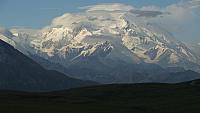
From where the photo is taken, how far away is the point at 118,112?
13450 centimetres

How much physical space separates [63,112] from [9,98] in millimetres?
58995

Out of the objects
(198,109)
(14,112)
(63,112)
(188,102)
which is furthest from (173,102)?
(14,112)

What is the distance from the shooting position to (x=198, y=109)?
13775 cm

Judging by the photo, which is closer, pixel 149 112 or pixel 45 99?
pixel 149 112

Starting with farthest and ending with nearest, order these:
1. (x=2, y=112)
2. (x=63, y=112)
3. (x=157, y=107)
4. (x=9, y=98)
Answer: (x=9, y=98) → (x=157, y=107) → (x=63, y=112) → (x=2, y=112)

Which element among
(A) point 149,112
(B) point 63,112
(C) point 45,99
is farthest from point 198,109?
(C) point 45,99

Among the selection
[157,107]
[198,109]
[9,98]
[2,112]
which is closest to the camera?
[2,112]

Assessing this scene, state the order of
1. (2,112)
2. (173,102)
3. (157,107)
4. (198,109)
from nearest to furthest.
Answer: (2,112)
(198,109)
(157,107)
(173,102)

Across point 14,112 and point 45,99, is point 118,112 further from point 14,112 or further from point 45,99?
point 45,99

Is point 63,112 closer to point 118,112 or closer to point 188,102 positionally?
point 118,112

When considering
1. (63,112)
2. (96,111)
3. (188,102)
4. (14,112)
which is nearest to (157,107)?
(188,102)

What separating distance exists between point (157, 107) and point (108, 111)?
884 inches

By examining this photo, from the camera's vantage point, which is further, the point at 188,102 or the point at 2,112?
the point at 188,102

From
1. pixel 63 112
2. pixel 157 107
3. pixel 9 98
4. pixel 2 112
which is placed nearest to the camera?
pixel 2 112
